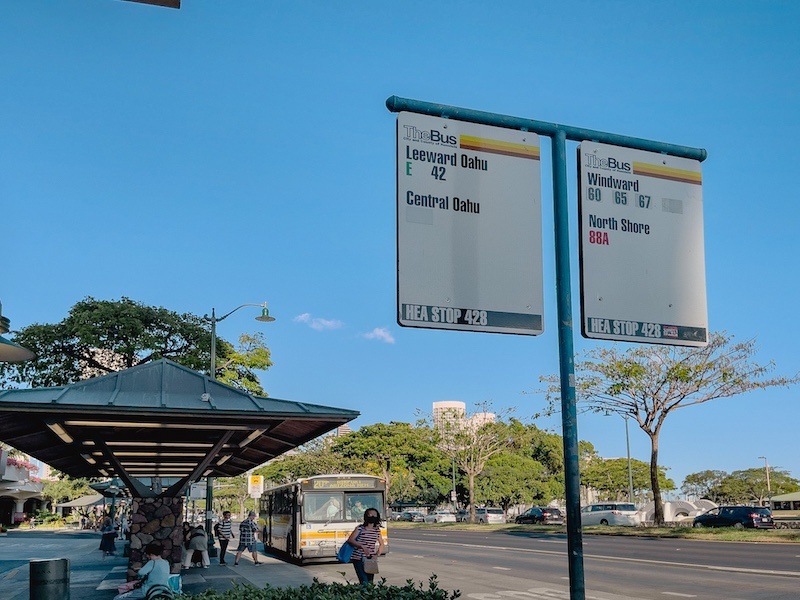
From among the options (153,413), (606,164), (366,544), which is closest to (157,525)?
(366,544)

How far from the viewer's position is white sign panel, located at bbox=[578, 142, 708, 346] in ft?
20.8

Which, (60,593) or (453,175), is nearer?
(453,175)

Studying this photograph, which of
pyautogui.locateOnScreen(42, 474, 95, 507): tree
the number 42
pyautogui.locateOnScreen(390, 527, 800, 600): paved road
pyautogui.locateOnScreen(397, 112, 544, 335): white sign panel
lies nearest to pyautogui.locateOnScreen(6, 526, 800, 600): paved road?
pyautogui.locateOnScreen(390, 527, 800, 600): paved road

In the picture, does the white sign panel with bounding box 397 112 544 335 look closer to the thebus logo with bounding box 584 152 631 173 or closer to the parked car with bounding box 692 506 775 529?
the thebus logo with bounding box 584 152 631 173

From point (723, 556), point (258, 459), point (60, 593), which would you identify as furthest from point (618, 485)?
point (60, 593)

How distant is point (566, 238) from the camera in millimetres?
6621

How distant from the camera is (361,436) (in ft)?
288

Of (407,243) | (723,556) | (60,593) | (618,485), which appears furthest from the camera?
(618,485)

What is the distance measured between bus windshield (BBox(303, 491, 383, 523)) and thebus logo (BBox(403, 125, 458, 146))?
22216 millimetres

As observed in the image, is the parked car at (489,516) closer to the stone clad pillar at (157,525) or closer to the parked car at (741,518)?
the parked car at (741,518)

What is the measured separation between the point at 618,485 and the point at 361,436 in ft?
112

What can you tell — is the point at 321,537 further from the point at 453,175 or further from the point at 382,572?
the point at 453,175

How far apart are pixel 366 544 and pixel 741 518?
119ft

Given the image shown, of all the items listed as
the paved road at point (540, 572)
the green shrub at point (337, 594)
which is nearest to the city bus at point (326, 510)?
the paved road at point (540, 572)
